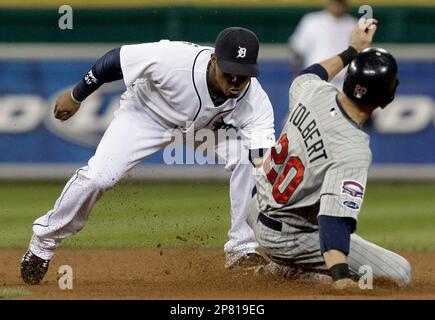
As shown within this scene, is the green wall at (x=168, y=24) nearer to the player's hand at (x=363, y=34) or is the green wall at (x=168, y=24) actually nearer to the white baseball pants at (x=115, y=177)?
the white baseball pants at (x=115, y=177)

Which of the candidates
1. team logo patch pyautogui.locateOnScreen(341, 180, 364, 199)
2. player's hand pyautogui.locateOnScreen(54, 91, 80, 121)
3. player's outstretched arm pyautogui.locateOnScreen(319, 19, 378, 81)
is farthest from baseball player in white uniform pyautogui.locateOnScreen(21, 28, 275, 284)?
team logo patch pyautogui.locateOnScreen(341, 180, 364, 199)

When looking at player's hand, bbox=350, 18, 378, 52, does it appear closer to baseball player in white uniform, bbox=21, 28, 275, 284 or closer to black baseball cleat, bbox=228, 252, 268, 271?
baseball player in white uniform, bbox=21, 28, 275, 284

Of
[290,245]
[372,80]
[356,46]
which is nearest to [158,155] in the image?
[356,46]

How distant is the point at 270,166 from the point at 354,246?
27.6 inches

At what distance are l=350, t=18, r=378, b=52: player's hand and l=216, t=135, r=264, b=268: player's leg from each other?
3.28 ft

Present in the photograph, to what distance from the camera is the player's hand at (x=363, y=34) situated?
19.9 ft

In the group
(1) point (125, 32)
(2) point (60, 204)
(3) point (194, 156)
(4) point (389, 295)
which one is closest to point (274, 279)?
(4) point (389, 295)

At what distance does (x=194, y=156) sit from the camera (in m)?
10.1

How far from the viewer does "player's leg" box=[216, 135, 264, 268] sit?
21.5 feet

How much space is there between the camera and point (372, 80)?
5219mm

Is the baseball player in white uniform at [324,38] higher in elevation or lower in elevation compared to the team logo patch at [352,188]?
higher

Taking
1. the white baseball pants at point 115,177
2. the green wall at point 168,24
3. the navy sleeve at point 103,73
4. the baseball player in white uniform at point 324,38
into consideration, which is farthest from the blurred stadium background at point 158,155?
the navy sleeve at point 103,73

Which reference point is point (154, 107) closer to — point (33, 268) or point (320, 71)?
point (320, 71)

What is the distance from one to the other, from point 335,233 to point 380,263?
33.4 inches
